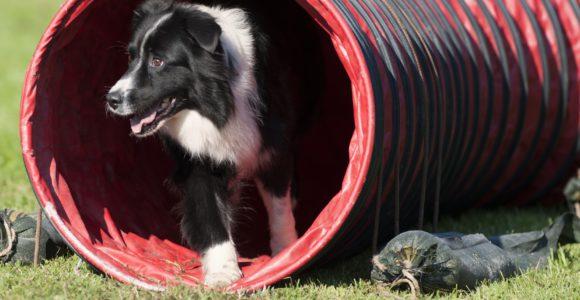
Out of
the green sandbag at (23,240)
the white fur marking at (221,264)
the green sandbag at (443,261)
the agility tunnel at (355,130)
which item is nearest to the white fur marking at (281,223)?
the agility tunnel at (355,130)

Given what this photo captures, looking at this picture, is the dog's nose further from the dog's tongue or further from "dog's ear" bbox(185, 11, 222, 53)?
"dog's ear" bbox(185, 11, 222, 53)

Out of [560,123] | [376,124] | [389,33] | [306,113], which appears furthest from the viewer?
[560,123]

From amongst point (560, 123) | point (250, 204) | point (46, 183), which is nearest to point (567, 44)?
point (560, 123)

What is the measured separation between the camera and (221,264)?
5.09 m

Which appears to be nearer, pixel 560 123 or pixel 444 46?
pixel 444 46

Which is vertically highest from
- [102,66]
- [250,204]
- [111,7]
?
[111,7]

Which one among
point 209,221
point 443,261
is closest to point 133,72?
point 209,221

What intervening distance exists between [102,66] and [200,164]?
46.3 inches

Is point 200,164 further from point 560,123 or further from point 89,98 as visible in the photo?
A: point 560,123

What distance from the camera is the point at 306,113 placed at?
20.9 ft

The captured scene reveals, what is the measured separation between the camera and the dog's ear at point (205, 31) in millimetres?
4859

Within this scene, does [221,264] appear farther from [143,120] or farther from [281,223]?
[143,120]

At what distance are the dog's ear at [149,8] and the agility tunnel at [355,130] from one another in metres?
0.28

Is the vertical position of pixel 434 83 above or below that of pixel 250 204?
above
